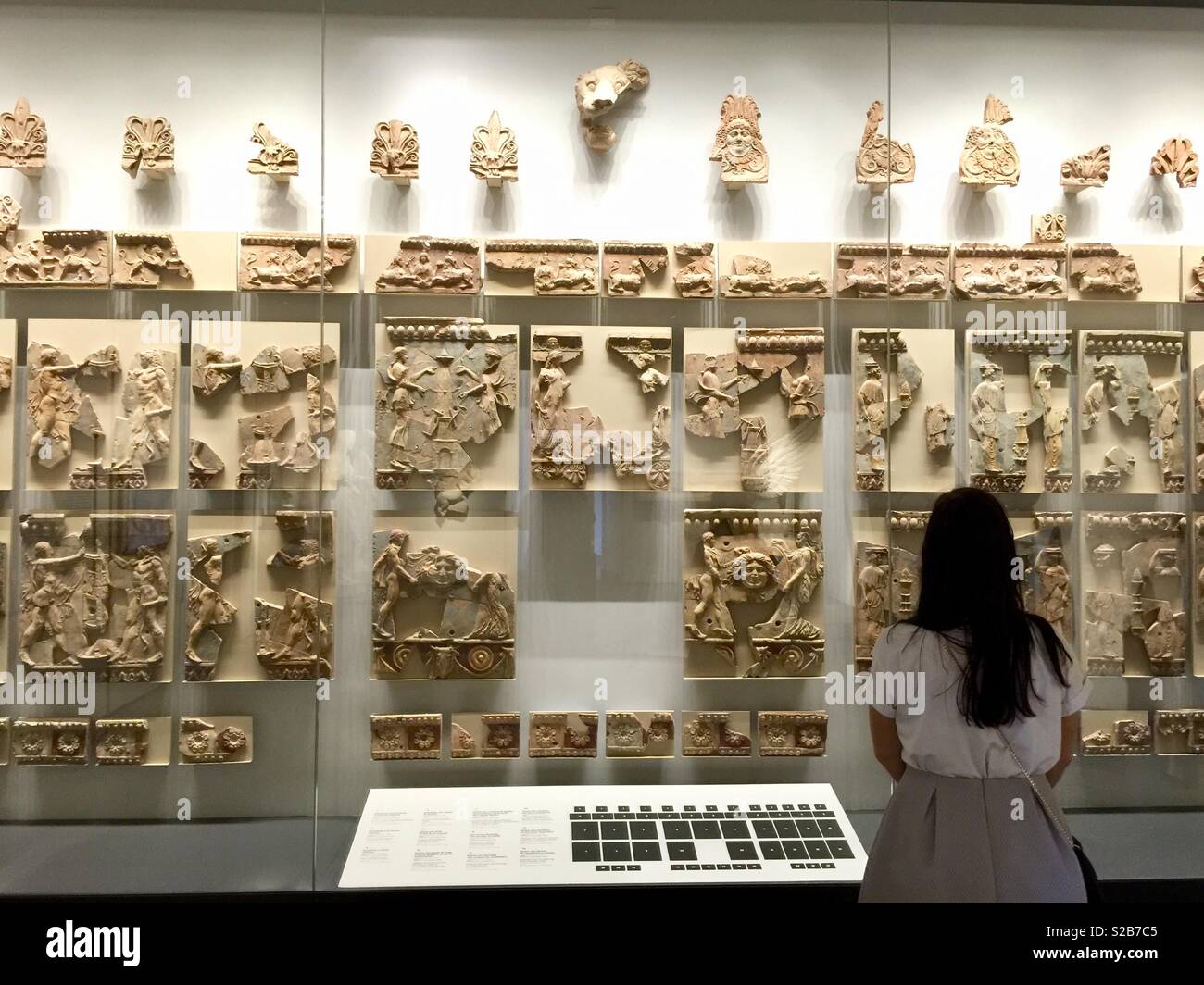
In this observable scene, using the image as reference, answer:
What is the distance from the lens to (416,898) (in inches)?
123

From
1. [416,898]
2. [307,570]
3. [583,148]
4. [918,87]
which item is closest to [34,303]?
[307,570]

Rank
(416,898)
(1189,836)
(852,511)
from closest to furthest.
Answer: (416,898)
(1189,836)
(852,511)

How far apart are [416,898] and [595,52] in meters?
3.30

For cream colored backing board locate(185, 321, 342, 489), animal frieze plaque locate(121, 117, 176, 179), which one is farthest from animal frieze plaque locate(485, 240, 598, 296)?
animal frieze plaque locate(121, 117, 176, 179)

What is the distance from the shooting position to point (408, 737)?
12.0 ft

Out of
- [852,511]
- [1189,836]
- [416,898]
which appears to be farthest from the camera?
[852,511]

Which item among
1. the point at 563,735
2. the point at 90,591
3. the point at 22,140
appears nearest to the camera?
the point at 90,591

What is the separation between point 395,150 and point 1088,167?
2.78 m

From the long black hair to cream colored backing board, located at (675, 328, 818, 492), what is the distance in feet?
3.60

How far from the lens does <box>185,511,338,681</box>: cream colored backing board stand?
3.44 m

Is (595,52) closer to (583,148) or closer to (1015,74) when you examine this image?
(583,148)

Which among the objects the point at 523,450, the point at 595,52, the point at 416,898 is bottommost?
the point at 416,898

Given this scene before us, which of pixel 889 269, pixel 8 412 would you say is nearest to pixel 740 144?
pixel 889 269

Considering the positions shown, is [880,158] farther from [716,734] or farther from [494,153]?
[716,734]
